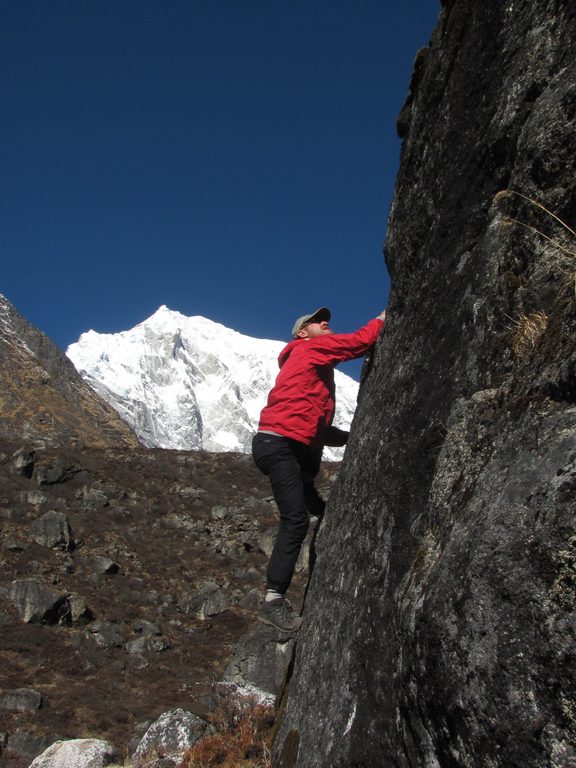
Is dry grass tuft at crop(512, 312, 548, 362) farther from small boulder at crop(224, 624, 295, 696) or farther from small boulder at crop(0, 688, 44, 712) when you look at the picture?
small boulder at crop(0, 688, 44, 712)

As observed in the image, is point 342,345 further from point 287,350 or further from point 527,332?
point 527,332

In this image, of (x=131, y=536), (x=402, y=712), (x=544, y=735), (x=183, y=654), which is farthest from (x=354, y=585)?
(x=131, y=536)

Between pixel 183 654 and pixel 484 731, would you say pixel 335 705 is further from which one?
pixel 183 654

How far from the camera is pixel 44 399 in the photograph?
55156mm

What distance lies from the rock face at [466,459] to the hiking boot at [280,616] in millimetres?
856

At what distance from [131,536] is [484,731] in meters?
24.6

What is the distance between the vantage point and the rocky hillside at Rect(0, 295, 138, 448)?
160ft

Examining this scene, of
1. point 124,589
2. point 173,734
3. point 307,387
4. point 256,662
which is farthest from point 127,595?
point 307,387

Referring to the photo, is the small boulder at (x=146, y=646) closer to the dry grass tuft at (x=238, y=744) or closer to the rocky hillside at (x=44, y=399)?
the dry grass tuft at (x=238, y=744)

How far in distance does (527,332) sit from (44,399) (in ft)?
185

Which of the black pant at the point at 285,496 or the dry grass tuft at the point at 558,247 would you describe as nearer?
the dry grass tuft at the point at 558,247

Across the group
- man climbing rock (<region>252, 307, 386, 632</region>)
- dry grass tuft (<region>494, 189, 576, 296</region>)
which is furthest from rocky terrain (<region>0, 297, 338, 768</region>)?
dry grass tuft (<region>494, 189, 576, 296</region>)

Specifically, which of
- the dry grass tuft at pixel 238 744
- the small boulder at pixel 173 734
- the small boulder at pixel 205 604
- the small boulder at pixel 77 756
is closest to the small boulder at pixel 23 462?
the small boulder at pixel 205 604

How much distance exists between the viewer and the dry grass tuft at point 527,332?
278 cm
